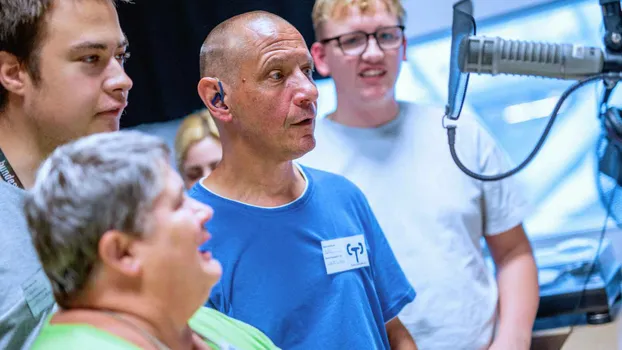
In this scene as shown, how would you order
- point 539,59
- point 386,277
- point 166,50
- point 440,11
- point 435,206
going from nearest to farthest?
point 539,59
point 386,277
point 435,206
point 166,50
point 440,11

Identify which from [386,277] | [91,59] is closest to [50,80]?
[91,59]

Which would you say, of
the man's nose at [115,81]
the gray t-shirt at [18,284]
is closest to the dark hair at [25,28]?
the man's nose at [115,81]

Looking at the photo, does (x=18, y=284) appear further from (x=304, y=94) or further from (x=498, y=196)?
(x=498, y=196)

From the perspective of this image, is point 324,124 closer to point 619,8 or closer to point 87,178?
point 619,8

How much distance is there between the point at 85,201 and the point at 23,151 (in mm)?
529

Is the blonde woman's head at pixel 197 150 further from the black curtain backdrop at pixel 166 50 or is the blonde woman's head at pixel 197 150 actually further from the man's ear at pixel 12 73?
the man's ear at pixel 12 73

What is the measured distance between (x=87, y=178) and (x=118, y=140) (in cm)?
6

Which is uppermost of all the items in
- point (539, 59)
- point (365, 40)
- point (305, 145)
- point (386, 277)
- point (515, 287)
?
point (539, 59)

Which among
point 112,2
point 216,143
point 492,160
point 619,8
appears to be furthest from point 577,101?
point 112,2

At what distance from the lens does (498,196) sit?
193 cm

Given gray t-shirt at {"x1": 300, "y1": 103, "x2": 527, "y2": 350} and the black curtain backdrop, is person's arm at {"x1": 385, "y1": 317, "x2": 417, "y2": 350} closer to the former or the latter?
gray t-shirt at {"x1": 300, "y1": 103, "x2": 527, "y2": 350}

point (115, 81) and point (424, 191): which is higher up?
point (115, 81)

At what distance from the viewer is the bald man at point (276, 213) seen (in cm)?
138

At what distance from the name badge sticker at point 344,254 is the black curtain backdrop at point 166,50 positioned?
36.4 inches
